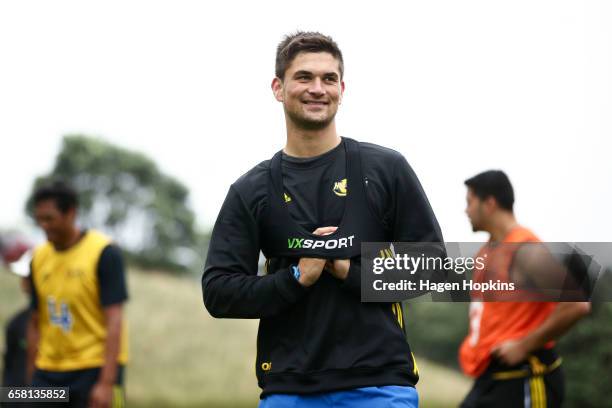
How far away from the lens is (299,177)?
13.2ft

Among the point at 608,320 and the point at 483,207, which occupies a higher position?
the point at 483,207

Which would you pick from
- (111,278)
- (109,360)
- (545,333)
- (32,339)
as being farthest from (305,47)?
(32,339)

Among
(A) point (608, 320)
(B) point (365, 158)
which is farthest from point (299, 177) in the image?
(A) point (608, 320)

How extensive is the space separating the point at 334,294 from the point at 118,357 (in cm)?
366

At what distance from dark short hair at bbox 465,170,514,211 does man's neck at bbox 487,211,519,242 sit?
3.2 inches

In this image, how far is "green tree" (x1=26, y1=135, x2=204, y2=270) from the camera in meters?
62.0

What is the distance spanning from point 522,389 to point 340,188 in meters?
2.90

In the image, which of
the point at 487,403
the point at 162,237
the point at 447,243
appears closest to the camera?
the point at 447,243

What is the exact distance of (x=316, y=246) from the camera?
3.81 metres

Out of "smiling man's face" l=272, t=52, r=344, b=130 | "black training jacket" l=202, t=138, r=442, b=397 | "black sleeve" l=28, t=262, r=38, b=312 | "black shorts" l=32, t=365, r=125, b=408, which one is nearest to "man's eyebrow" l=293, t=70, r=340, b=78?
"smiling man's face" l=272, t=52, r=344, b=130

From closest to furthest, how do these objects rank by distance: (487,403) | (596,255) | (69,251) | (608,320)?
(596,255)
(487,403)
(69,251)
(608,320)

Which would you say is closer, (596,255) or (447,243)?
(447,243)

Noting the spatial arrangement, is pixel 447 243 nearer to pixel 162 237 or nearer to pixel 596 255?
pixel 596 255

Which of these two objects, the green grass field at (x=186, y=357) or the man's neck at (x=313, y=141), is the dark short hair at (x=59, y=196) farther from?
the green grass field at (x=186, y=357)
